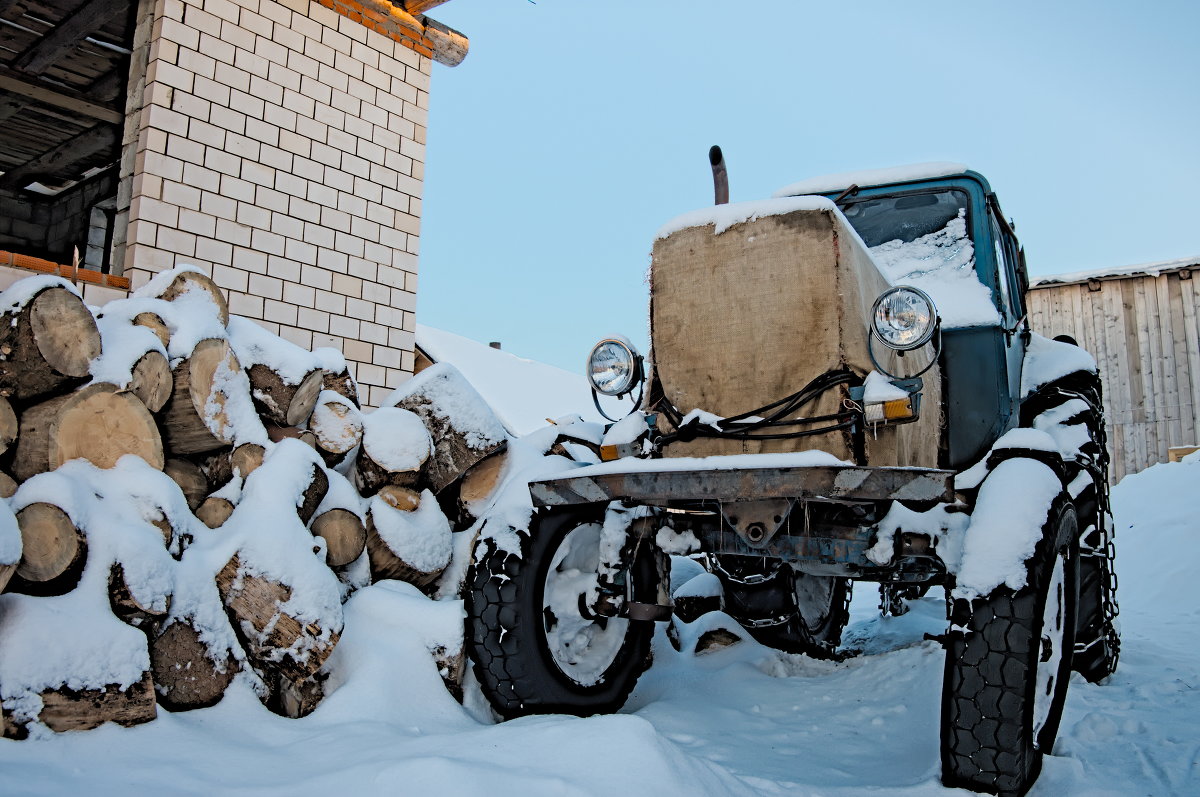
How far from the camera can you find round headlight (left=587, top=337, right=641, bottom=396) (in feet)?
10.8

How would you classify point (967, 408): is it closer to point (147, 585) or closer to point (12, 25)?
point (147, 585)

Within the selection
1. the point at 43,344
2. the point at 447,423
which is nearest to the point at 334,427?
the point at 447,423

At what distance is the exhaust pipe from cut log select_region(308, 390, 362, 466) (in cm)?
183

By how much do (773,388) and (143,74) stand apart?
4.23 m

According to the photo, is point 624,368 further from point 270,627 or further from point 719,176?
point 270,627

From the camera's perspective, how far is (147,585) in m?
2.48

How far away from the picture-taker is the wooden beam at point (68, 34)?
17.8ft

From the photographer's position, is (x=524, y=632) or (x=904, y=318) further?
(x=524, y=632)

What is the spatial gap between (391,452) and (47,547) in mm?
1440

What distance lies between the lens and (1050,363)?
4.76 m

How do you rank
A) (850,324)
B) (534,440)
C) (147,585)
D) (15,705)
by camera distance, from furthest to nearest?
1. (534,440)
2. (850,324)
3. (147,585)
4. (15,705)

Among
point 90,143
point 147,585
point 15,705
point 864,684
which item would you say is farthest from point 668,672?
point 90,143

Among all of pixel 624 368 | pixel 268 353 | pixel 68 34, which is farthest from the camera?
pixel 68 34

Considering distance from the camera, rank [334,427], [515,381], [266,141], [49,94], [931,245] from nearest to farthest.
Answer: [334,427] < [931,245] < [266,141] < [49,94] < [515,381]
